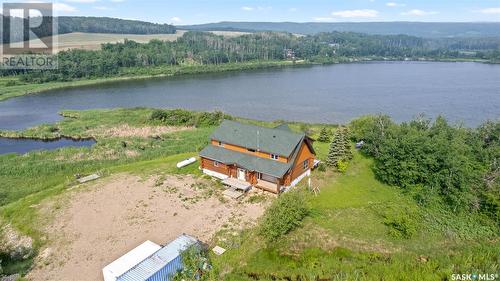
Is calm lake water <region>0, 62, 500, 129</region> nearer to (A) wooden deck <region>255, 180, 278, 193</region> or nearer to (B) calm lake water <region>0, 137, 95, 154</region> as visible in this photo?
(B) calm lake water <region>0, 137, 95, 154</region>

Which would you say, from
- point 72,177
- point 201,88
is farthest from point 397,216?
point 201,88

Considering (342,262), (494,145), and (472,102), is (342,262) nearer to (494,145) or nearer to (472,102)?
(494,145)

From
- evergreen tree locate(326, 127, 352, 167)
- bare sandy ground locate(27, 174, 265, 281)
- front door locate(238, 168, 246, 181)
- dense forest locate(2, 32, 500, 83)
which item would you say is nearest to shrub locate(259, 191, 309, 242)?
bare sandy ground locate(27, 174, 265, 281)

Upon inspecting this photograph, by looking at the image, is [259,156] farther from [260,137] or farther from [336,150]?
[336,150]

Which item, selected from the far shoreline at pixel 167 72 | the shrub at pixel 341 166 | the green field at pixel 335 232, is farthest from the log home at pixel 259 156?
the far shoreline at pixel 167 72

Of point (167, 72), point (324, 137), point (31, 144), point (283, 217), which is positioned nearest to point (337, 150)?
point (324, 137)

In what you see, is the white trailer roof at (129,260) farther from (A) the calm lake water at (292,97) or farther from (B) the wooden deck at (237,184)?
(A) the calm lake water at (292,97)
